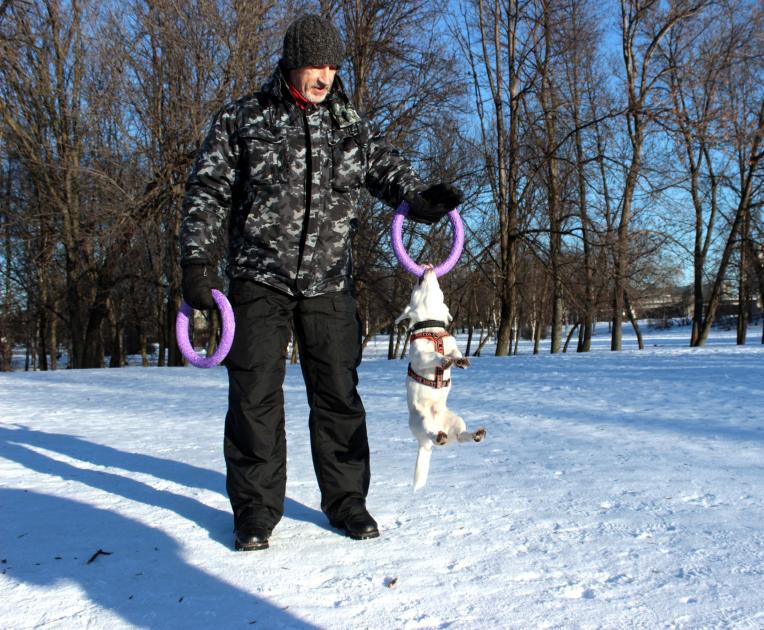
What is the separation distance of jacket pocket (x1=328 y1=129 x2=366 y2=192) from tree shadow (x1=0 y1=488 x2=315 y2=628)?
1592 millimetres

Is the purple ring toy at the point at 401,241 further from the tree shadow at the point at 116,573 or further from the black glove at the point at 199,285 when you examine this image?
the tree shadow at the point at 116,573

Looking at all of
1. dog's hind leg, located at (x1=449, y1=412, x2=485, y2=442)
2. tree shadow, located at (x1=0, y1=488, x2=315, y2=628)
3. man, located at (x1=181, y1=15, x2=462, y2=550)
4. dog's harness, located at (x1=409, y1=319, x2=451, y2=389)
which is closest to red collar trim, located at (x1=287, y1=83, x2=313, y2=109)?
man, located at (x1=181, y1=15, x2=462, y2=550)

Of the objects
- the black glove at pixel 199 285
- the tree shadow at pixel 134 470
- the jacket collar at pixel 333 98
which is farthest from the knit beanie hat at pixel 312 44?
the tree shadow at pixel 134 470

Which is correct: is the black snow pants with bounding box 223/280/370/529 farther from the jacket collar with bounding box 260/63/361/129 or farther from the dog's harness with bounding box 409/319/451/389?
the jacket collar with bounding box 260/63/361/129

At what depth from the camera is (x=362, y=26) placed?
1506cm

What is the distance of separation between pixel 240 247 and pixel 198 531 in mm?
1175

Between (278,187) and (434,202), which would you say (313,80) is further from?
(434,202)

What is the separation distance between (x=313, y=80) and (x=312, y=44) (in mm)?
143

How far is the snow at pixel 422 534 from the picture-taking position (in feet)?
6.31

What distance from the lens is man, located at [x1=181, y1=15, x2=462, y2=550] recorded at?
2.65 metres

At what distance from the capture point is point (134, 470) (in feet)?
12.6

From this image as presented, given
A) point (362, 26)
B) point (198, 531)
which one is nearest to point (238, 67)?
point (362, 26)

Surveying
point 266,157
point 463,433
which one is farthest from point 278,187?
point 463,433

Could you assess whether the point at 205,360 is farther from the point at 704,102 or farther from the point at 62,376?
the point at 704,102
